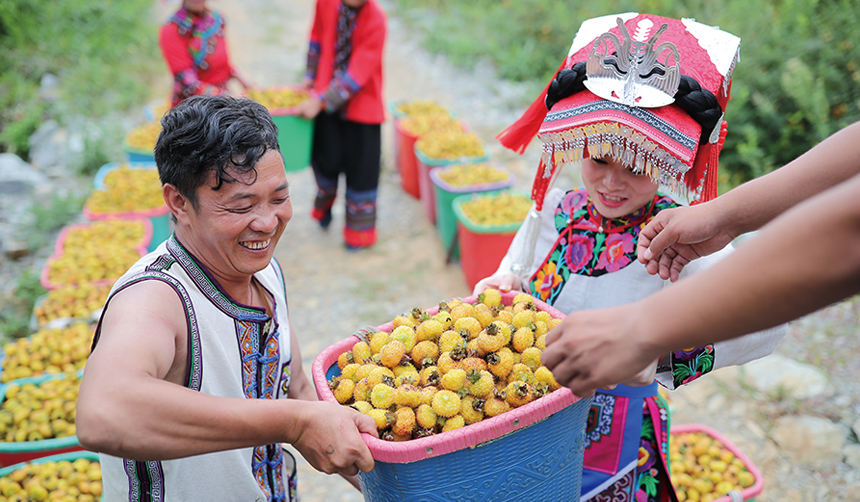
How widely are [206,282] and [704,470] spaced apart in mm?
2311

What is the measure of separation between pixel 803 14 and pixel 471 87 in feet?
15.3

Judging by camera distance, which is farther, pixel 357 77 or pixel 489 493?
pixel 357 77

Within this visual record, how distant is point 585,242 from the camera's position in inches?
75.5

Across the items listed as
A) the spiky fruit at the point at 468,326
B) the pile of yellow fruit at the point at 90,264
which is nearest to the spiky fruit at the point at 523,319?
the spiky fruit at the point at 468,326

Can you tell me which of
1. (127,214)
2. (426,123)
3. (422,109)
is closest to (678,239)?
(127,214)

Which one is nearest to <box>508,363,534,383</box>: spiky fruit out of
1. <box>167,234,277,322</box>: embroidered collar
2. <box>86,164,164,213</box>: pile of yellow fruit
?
<box>167,234,277,322</box>: embroidered collar

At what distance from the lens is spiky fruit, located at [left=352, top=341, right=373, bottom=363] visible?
5.18 ft

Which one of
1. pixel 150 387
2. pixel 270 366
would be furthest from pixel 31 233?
pixel 150 387

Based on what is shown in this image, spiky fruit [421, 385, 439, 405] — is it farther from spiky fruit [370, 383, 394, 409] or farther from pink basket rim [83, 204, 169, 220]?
pink basket rim [83, 204, 169, 220]

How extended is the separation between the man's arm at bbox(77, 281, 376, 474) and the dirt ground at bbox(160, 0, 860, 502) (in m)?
1.94

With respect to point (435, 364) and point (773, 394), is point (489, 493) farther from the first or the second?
point (773, 394)

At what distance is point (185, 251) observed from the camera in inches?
59.3

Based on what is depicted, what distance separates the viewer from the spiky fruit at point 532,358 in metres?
1.51

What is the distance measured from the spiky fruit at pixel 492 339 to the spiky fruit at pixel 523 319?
0.24 ft
